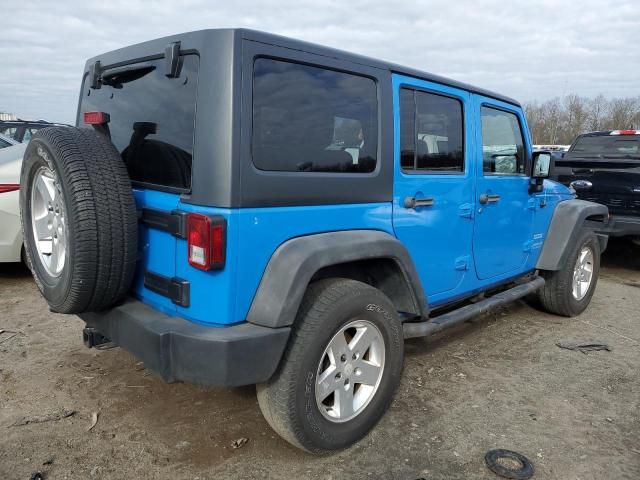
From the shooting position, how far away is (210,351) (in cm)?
216

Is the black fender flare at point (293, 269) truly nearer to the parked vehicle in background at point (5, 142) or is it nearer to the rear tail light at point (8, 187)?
the rear tail light at point (8, 187)

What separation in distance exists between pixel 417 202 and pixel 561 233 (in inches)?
89.5

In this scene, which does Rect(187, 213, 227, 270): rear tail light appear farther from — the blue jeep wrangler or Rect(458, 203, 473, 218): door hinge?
Rect(458, 203, 473, 218): door hinge

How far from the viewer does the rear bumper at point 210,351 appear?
2.17 meters

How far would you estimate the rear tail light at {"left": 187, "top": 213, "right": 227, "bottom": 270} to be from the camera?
6.99 ft

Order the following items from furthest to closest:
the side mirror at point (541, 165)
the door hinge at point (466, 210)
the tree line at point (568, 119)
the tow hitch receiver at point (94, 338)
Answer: the tree line at point (568, 119) < the side mirror at point (541, 165) < the door hinge at point (466, 210) < the tow hitch receiver at point (94, 338)

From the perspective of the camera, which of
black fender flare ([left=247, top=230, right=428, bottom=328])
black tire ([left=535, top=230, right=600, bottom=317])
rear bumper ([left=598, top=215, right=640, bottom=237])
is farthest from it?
rear bumper ([left=598, top=215, right=640, bottom=237])

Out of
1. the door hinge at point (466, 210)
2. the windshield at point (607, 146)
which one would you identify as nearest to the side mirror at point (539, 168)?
the door hinge at point (466, 210)

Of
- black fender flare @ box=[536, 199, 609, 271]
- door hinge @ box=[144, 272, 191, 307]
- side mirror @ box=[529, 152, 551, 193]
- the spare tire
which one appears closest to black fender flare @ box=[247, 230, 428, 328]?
door hinge @ box=[144, 272, 191, 307]

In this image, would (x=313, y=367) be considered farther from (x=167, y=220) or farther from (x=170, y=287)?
(x=167, y=220)

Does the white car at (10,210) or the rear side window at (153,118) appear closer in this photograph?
the rear side window at (153,118)

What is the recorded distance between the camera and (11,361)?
3.62 meters

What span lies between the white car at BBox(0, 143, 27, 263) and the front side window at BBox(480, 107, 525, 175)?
4.21 meters

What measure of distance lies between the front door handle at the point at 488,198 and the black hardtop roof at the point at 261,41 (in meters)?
0.77
